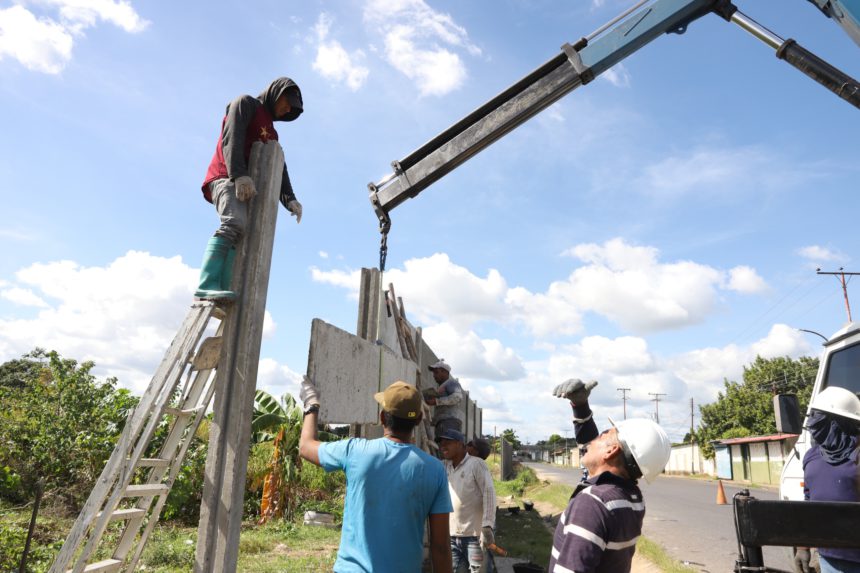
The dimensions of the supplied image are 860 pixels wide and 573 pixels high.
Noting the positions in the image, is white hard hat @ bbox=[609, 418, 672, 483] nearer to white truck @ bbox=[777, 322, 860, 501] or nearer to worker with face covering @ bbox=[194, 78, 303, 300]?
worker with face covering @ bbox=[194, 78, 303, 300]

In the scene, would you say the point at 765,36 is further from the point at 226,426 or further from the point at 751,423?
the point at 751,423

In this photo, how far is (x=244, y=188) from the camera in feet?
12.1

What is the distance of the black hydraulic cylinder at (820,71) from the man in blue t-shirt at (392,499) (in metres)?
6.70

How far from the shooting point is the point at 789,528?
92.7 inches

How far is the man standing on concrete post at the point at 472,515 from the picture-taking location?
581 cm

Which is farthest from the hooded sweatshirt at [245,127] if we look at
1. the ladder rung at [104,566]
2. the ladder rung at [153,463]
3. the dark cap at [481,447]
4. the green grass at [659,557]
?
the green grass at [659,557]

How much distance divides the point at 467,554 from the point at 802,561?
9.45 ft

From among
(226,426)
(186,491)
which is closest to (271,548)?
(186,491)

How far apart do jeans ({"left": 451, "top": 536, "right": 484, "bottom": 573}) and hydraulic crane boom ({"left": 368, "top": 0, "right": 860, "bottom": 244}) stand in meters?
3.27

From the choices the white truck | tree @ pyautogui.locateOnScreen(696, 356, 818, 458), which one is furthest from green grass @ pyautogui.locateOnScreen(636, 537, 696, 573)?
tree @ pyautogui.locateOnScreen(696, 356, 818, 458)

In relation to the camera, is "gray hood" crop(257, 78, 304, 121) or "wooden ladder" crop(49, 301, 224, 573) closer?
"wooden ladder" crop(49, 301, 224, 573)

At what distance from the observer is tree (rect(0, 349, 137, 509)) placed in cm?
1052

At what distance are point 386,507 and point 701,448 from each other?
5471cm

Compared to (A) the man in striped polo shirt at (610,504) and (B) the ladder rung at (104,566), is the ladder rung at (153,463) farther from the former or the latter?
(A) the man in striped polo shirt at (610,504)
